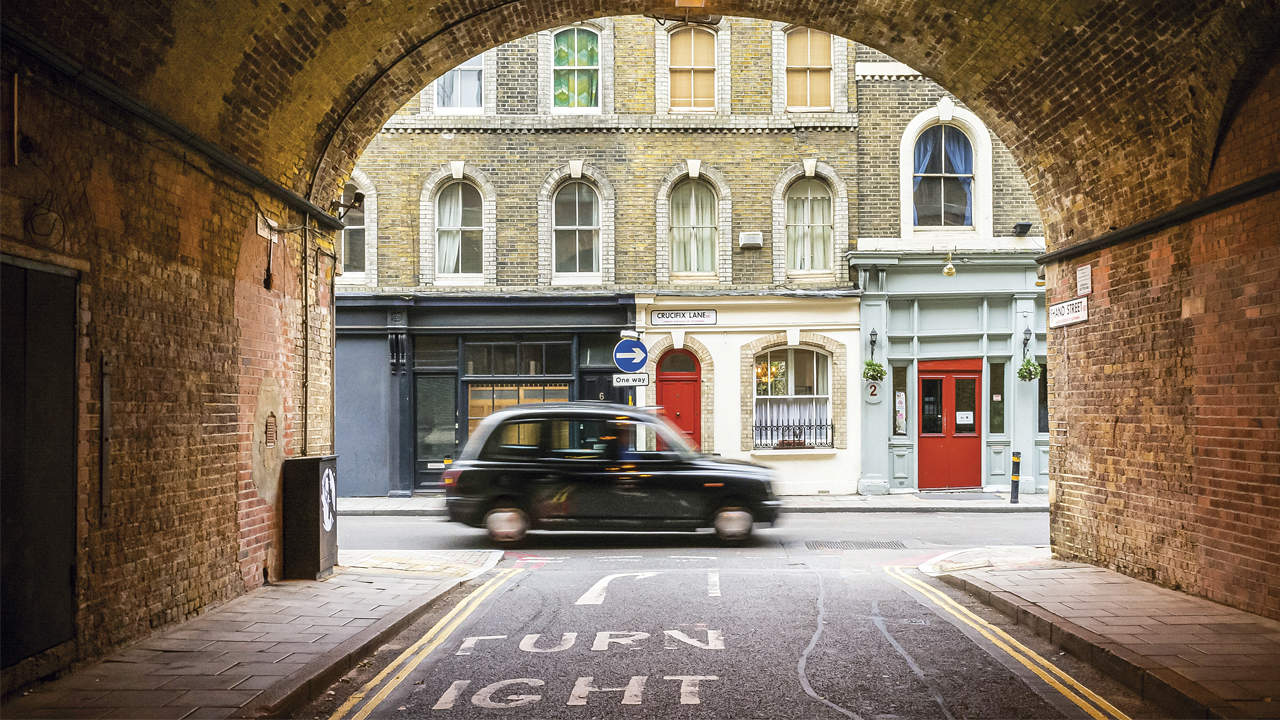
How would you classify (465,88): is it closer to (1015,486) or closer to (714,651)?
(1015,486)

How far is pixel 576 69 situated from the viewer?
1870 cm

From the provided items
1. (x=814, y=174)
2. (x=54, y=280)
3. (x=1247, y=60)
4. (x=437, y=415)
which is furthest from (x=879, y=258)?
(x=54, y=280)

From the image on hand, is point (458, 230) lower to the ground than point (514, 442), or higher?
higher

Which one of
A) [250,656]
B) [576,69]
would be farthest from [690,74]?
[250,656]

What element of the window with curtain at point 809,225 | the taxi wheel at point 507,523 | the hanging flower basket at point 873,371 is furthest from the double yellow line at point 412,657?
the window with curtain at point 809,225

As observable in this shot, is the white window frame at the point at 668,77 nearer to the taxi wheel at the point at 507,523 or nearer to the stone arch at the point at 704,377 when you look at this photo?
the stone arch at the point at 704,377

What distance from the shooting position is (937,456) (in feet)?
61.1

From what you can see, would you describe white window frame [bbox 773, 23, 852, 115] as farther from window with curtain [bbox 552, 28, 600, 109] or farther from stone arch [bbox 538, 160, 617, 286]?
stone arch [bbox 538, 160, 617, 286]

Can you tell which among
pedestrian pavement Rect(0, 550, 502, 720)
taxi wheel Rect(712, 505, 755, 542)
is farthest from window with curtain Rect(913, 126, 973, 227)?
pedestrian pavement Rect(0, 550, 502, 720)

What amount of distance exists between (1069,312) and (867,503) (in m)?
7.82

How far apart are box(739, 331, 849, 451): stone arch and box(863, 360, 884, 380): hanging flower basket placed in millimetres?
460

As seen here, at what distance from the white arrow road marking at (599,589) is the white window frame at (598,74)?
11.7 m

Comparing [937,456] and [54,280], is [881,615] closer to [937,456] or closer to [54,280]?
[54,280]

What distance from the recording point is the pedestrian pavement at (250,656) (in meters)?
4.90
